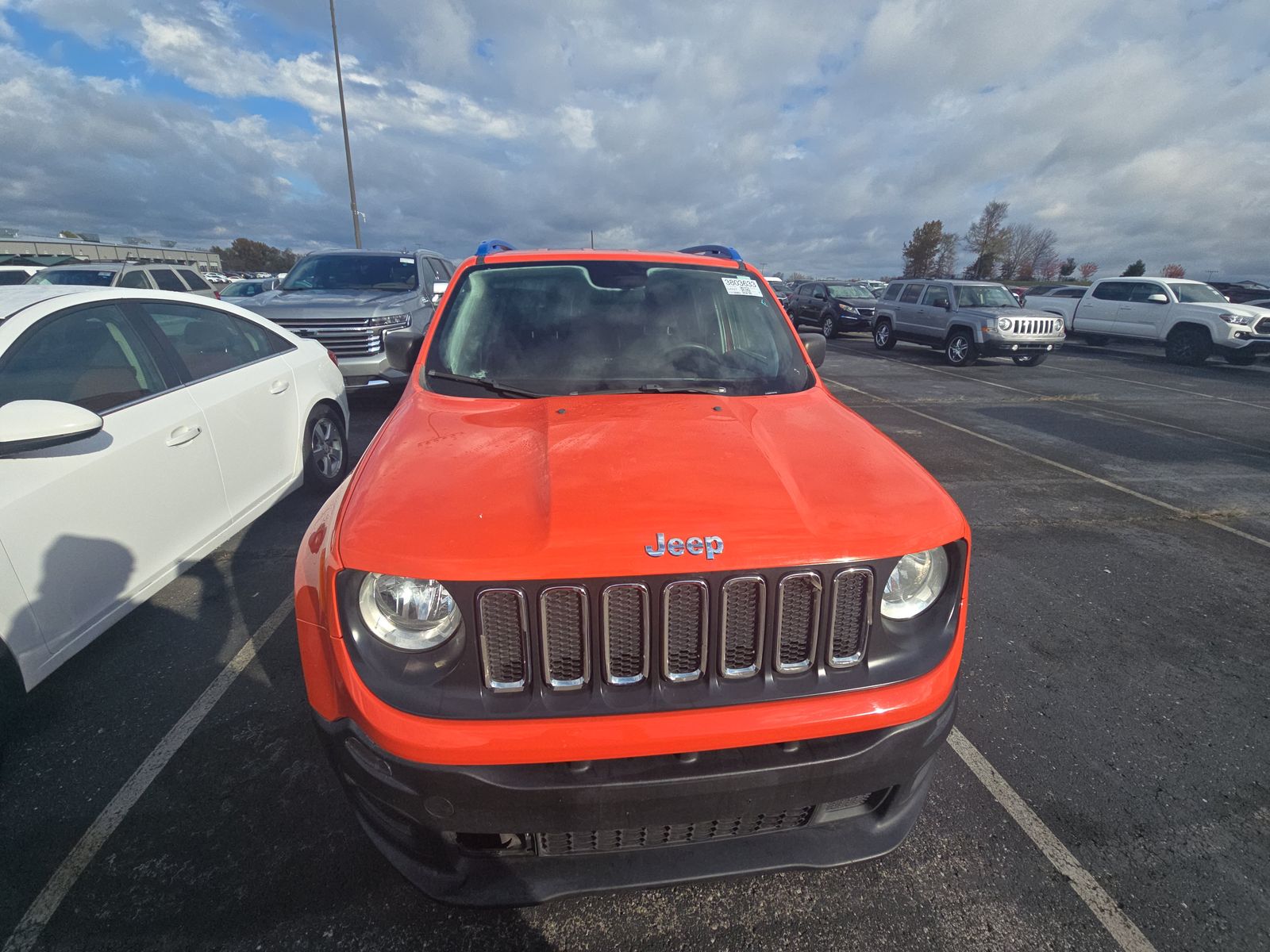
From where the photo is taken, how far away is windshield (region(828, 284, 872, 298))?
21281mm

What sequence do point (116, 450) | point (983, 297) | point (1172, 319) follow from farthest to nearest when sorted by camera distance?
point (1172, 319), point (983, 297), point (116, 450)

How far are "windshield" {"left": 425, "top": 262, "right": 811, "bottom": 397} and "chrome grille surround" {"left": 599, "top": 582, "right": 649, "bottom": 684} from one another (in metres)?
1.20

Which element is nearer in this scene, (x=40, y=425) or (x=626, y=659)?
(x=626, y=659)

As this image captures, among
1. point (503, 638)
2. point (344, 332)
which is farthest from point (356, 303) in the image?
point (503, 638)

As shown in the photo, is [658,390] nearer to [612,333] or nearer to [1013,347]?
[612,333]

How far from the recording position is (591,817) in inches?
58.2

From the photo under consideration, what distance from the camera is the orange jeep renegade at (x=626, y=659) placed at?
57.6 inches

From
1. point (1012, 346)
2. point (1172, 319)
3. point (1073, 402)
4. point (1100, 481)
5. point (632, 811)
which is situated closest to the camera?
point (632, 811)

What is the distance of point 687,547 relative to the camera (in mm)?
A: 1491

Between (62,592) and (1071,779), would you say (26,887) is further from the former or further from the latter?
(1071,779)

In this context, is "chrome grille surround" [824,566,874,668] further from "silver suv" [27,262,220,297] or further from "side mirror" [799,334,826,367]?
"silver suv" [27,262,220,297]

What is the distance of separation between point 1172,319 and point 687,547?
64.9 ft

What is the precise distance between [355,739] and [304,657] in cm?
28

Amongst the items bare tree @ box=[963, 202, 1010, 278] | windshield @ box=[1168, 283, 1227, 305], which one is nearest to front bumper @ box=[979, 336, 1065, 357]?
windshield @ box=[1168, 283, 1227, 305]
